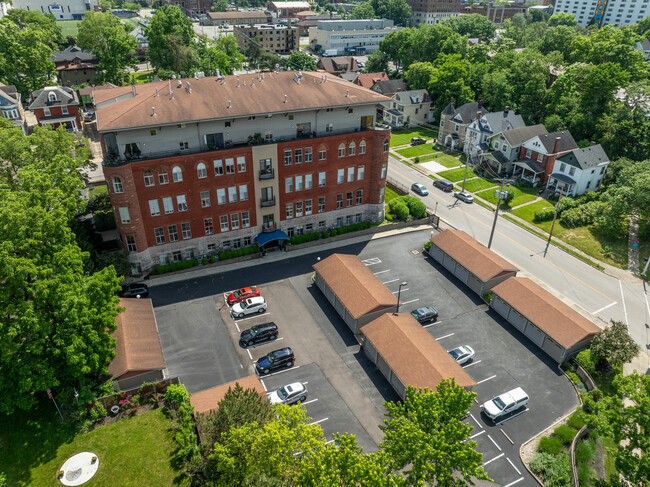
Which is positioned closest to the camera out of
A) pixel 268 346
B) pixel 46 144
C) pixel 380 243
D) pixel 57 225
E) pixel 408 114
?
pixel 57 225

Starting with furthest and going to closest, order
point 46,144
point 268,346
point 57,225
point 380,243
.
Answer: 1. point 380,243
2. point 46,144
3. point 268,346
4. point 57,225

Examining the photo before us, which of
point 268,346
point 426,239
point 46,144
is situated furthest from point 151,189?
point 426,239

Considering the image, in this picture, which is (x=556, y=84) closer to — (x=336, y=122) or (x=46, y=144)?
(x=336, y=122)

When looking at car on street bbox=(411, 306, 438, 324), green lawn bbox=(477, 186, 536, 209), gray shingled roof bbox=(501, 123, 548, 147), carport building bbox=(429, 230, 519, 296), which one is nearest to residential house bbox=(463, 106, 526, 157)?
gray shingled roof bbox=(501, 123, 548, 147)

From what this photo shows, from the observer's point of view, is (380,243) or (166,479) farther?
(380,243)

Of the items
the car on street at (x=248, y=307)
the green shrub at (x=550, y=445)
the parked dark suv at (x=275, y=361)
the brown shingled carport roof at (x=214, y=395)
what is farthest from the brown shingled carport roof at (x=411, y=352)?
the car on street at (x=248, y=307)

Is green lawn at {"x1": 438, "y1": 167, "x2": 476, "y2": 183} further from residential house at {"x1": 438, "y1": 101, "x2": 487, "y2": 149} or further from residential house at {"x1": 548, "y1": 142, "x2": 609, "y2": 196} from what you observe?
residential house at {"x1": 548, "y1": 142, "x2": 609, "y2": 196}

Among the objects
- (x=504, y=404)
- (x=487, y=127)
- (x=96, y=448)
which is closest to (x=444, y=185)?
(x=487, y=127)
